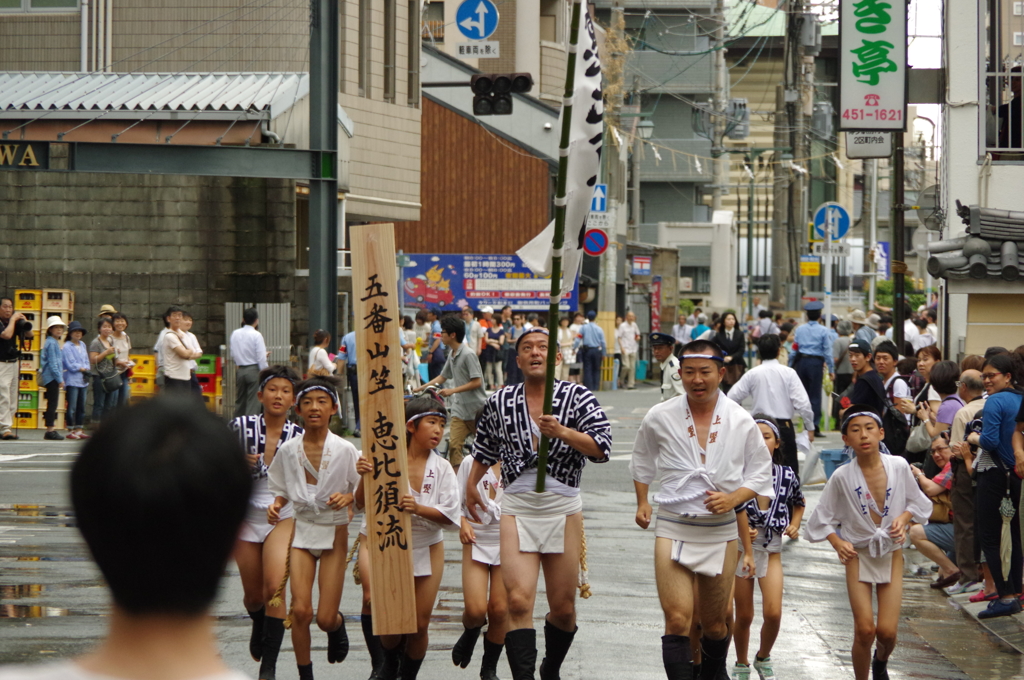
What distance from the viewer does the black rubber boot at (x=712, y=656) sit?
696 centimetres

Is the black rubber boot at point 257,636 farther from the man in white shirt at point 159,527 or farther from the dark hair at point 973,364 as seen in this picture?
the dark hair at point 973,364

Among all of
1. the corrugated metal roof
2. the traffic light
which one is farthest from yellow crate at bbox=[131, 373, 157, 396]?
the traffic light

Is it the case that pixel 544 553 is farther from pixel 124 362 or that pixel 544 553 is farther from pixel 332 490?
pixel 124 362

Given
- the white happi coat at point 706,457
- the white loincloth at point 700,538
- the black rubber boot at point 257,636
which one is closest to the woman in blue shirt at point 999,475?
the white happi coat at point 706,457

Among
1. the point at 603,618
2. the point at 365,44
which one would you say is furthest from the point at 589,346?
the point at 603,618

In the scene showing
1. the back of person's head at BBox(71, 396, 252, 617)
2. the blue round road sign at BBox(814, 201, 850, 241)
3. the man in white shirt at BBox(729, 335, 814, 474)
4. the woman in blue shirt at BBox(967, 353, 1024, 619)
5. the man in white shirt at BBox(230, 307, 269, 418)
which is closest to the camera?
the back of person's head at BBox(71, 396, 252, 617)

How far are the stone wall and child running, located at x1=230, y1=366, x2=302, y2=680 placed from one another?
1507 cm

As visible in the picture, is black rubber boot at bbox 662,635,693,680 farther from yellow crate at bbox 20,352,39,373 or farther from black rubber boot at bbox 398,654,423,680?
yellow crate at bbox 20,352,39,373

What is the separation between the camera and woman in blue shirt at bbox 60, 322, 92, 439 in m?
18.6

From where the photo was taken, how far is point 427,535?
716 centimetres

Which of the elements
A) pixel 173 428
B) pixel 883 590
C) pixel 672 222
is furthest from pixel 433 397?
pixel 672 222

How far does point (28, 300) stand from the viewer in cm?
2028

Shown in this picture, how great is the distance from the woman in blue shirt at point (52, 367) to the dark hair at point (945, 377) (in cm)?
1274

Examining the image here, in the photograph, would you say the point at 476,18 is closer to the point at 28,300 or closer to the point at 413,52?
the point at 413,52
